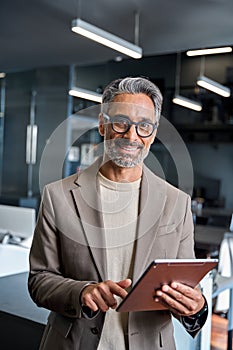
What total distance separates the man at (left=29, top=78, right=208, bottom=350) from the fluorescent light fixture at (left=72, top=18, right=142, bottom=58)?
266 centimetres

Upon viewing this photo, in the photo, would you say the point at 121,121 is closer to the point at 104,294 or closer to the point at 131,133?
the point at 131,133

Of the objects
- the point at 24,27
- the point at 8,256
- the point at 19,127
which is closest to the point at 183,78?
the point at 19,127

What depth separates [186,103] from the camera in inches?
261

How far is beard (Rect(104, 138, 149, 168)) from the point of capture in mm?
1047

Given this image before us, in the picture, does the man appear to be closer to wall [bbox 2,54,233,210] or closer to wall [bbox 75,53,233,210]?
wall [bbox 75,53,233,210]

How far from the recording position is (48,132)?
7438 mm

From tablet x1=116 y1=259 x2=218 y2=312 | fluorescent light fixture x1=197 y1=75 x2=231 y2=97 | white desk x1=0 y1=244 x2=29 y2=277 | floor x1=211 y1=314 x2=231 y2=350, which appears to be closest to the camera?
tablet x1=116 y1=259 x2=218 y2=312

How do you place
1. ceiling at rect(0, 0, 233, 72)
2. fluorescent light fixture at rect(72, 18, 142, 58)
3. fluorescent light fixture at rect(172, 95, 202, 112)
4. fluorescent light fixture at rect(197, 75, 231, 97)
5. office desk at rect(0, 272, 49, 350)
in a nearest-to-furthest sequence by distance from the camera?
office desk at rect(0, 272, 49, 350), fluorescent light fixture at rect(72, 18, 142, 58), ceiling at rect(0, 0, 233, 72), fluorescent light fixture at rect(197, 75, 231, 97), fluorescent light fixture at rect(172, 95, 202, 112)

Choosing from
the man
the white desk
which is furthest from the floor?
the man

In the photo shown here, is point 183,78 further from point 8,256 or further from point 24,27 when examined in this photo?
point 8,256

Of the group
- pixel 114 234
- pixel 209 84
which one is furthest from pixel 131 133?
pixel 209 84

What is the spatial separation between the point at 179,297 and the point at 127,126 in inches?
15.9

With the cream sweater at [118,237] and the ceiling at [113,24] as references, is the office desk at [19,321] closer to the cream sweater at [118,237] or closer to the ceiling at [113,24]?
the cream sweater at [118,237]

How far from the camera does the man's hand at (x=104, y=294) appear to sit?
0.89 m
